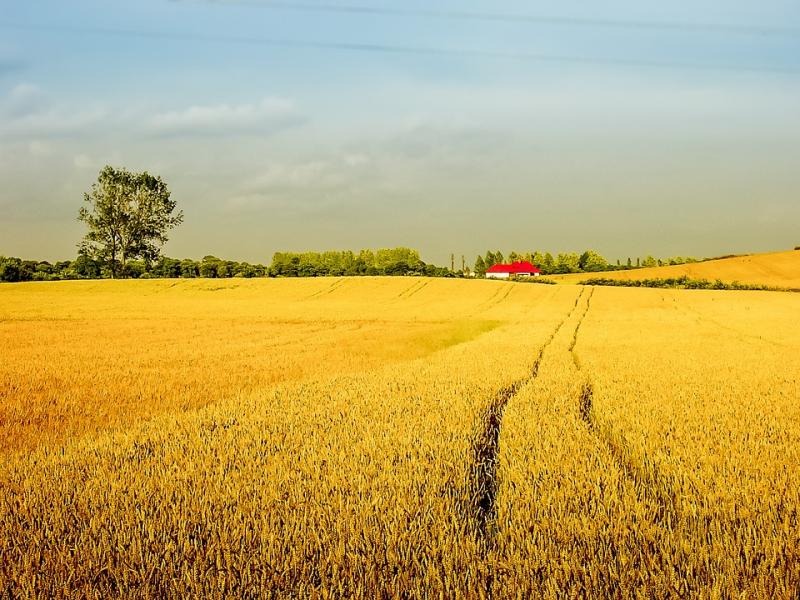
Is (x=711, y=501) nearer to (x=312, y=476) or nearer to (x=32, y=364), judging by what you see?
(x=312, y=476)

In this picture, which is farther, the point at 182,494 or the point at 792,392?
the point at 792,392

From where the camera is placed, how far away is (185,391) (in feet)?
33.6

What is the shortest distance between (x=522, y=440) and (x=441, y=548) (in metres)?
2.69

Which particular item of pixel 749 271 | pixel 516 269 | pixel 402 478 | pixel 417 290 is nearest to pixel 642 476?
pixel 402 478

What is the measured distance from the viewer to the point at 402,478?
4840mm

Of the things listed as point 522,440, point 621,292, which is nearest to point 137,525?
point 522,440

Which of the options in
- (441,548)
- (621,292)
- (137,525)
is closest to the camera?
(441,548)

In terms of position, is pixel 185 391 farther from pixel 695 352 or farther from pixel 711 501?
pixel 695 352

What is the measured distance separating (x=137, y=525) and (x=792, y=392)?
10.0 metres

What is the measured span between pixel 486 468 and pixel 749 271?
81.7m

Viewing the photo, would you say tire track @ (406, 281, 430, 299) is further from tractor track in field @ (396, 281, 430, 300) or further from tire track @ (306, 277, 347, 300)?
tire track @ (306, 277, 347, 300)

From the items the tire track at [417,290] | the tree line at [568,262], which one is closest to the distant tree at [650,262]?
the tree line at [568,262]

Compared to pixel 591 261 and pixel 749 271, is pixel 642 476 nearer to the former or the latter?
pixel 749 271

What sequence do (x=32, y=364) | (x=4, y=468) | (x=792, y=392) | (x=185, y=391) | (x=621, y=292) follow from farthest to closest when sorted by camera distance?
(x=621, y=292) < (x=32, y=364) < (x=185, y=391) < (x=792, y=392) < (x=4, y=468)
